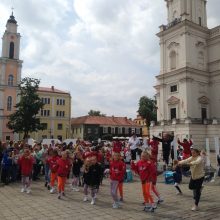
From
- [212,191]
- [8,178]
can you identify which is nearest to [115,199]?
[212,191]

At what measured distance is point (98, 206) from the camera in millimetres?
9438

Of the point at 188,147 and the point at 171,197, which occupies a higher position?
the point at 188,147

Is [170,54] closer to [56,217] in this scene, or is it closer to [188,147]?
[188,147]

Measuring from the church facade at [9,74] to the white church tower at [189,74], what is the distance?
31.7 meters

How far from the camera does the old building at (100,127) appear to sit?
82125 millimetres

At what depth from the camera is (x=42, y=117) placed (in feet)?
244

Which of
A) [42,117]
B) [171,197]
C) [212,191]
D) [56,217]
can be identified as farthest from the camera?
[42,117]

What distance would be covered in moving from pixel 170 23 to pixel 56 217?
4873 centimetres

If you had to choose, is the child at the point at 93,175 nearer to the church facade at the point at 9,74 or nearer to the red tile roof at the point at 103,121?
the church facade at the point at 9,74

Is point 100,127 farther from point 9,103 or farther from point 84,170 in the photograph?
point 84,170

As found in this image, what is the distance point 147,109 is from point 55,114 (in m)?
24.5

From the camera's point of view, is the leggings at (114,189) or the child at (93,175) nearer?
the leggings at (114,189)

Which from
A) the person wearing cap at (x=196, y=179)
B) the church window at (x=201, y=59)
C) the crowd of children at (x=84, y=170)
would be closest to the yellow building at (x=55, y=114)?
the church window at (x=201, y=59)

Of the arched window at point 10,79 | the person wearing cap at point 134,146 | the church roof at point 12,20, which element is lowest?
the person wearing cap at point 134,146
